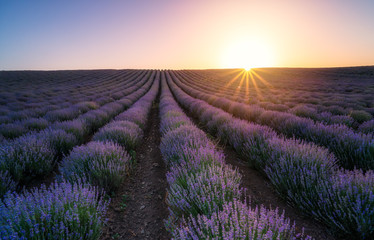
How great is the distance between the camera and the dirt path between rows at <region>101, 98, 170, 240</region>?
208 cm

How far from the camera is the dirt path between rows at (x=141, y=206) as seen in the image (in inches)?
82.0

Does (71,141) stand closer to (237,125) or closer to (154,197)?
(154,197)

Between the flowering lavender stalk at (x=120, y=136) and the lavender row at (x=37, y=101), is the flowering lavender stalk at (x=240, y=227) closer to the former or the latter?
the flowering lavender stalk at (x=120, y=136)

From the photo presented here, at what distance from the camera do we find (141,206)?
2.55m

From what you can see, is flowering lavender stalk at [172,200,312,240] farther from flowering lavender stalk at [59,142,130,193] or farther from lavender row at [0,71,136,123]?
lavender row at [0,71,136,123]

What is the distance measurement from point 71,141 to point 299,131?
5644mm

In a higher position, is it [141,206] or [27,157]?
[27,157]

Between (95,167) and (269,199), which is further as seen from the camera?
(95,167)

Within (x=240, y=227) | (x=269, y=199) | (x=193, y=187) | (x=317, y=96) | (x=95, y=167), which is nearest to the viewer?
(x=240, y=227)

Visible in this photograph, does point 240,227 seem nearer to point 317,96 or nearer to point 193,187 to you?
point 193,187

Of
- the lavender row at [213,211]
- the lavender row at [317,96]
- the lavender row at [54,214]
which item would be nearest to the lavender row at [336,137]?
the lavender row at [213,211]

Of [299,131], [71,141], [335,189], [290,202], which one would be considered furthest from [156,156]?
[299,131]

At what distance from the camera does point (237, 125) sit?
171 inches

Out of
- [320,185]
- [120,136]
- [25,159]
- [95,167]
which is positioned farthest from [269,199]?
[25,159]
